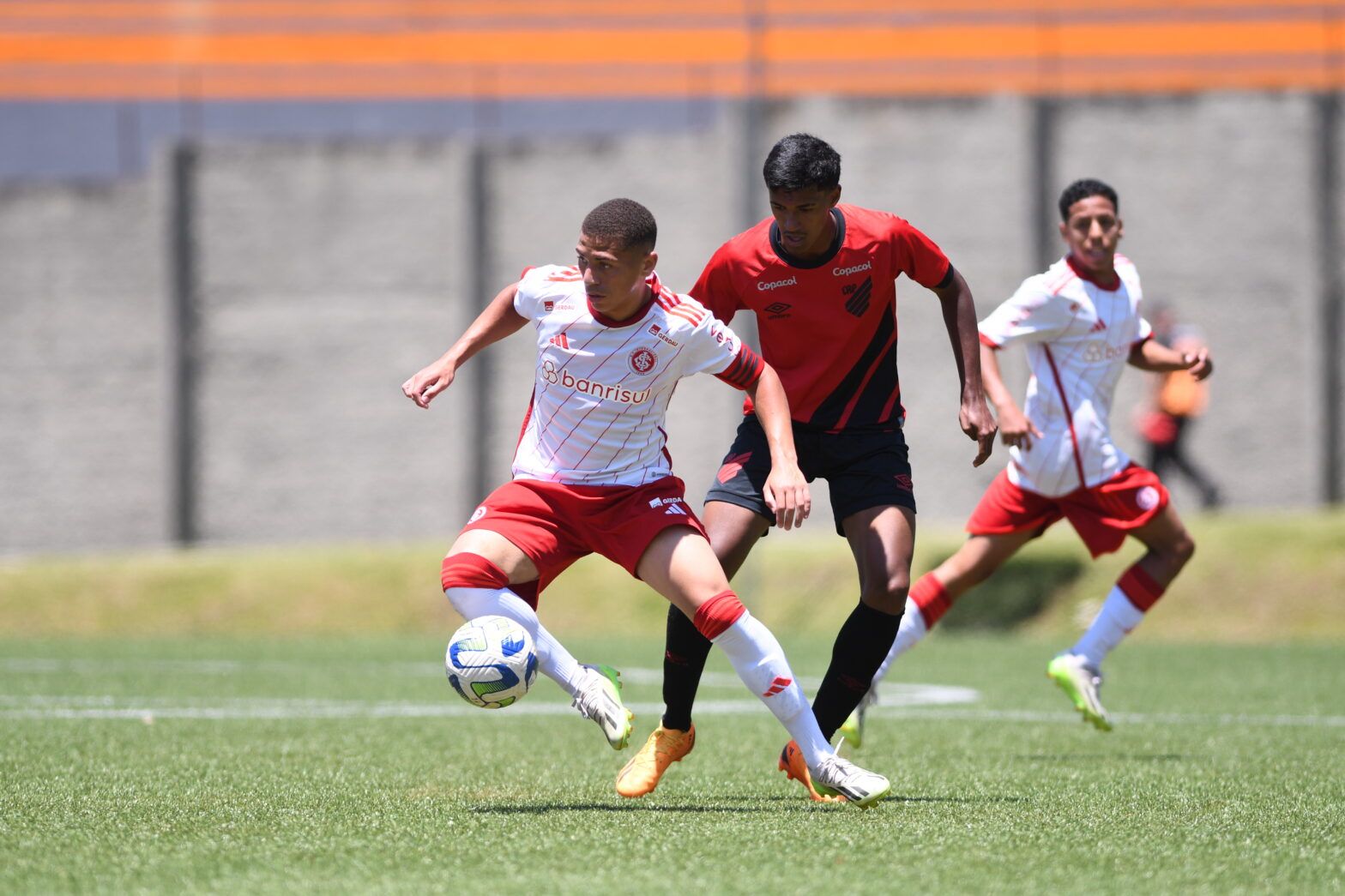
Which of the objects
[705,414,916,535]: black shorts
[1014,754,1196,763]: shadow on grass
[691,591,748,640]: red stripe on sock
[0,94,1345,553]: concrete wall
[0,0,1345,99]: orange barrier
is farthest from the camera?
[0,0,1345,99]: orange barrier

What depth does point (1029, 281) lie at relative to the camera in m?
7.45

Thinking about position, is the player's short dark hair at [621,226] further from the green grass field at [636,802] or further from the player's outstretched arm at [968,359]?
the green grass field at [636,802]

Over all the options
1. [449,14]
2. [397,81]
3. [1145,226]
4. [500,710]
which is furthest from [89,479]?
[500,710]

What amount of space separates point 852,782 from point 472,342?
1868 millimetres

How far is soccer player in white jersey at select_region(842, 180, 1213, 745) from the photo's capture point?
7332mm

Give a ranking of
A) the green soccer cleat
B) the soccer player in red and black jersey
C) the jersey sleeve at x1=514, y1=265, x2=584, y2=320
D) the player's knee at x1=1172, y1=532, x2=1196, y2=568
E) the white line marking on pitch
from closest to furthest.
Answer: the jersey sleeve at x1=514, y1=265, x2=584, y2=320, the soccer player in red and black jersey, the green soccer cleat, the player's knee at x1=1172, y1=532, x2=1196, y2=568, the white line marking on pitch

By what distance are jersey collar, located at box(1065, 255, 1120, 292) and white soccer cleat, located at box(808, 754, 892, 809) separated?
3.02 m

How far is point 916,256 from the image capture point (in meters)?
5.96

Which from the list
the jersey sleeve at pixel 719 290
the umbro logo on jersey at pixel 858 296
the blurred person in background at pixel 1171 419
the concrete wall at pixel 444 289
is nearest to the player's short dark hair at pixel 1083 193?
the umbro logo on jersey at pixel 858 296

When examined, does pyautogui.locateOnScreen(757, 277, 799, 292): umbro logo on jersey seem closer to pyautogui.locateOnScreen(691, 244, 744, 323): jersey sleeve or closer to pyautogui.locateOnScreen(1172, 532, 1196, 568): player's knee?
pyautogui.locateOnScreen(691, 244, 744, 323): jersey sleeve

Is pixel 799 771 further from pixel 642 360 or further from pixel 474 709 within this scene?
pixel 474 709

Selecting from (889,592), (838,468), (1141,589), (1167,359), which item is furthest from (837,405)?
(1141,589)

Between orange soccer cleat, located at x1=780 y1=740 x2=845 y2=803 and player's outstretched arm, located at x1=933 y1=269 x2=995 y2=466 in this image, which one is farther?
player's outstretched arm, located at x1=933 y1=269 x2=995 y2=466

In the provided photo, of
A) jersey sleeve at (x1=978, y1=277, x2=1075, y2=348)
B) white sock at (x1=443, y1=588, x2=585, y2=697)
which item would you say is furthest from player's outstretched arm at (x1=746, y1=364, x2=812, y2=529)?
jersey sleeve at (x1=978, y1=277, x2=1075, y2=348)
